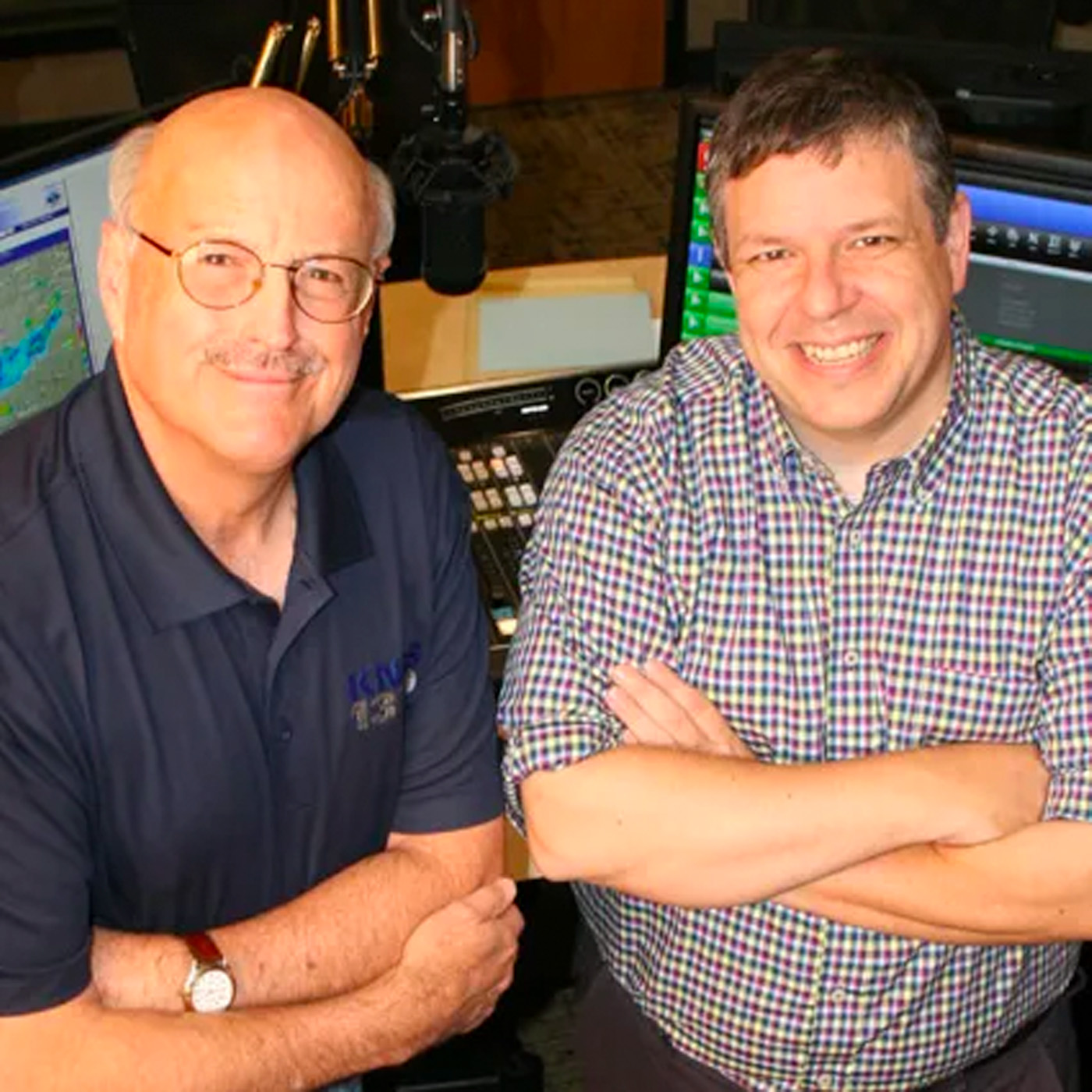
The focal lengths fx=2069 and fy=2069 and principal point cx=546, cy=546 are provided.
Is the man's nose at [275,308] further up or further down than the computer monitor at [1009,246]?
further up

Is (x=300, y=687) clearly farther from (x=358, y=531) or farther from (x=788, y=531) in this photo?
(x=788, y=531)

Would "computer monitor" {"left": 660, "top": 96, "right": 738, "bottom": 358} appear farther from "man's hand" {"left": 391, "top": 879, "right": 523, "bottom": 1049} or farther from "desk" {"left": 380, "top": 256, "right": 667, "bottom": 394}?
"man's hand" {"left": 391, "top": 879, "right": 523, "bottom": 1049}

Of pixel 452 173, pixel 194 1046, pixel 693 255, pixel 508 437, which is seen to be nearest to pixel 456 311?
pixel 508 437

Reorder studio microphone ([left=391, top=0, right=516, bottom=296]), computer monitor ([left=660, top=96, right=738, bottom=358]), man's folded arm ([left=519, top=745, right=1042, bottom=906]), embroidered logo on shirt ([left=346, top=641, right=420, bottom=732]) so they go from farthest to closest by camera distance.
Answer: computer monitor ([left=660, top=96, right=738, bottom=358])
studio microphone ([left=391, top=0, right=516, bottom=296])
embroidered logo on shirt ([left=346, top=641, right=420, bottom=732])
man's folded arm ([left=519, top=745, right=1042, bottom=906])

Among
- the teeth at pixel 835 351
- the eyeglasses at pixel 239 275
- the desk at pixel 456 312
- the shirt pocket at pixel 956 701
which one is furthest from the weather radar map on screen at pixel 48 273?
the shirt pocket at pixel 956 701

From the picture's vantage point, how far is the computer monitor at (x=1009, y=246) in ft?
8.49

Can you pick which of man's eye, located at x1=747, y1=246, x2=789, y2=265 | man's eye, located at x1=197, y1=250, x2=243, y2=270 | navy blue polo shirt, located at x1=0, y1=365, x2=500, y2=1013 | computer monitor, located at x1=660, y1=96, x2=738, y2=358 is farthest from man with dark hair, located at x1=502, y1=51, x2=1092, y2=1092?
computer monitor, located at x1=660, y1=96, x2=738, y2=358

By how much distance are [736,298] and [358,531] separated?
44cm

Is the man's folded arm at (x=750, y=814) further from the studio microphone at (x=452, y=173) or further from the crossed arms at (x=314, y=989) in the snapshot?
the studio microphone at (x=452, y=173)

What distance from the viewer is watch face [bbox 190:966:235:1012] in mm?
1960

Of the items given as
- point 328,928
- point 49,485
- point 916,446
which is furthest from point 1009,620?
point 49,485

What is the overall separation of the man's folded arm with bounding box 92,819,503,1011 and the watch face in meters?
0.01

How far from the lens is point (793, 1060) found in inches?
82.5

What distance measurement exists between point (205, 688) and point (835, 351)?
0.68 m
